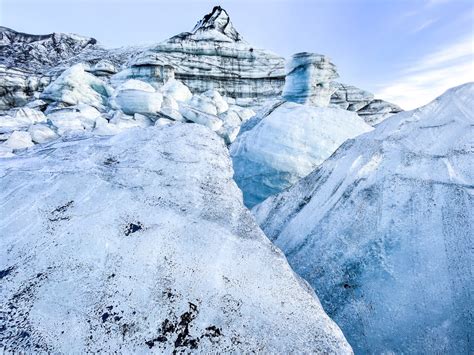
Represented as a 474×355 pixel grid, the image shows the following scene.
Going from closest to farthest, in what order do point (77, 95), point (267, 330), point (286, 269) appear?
point (267, 330) < point (286, 269) < point (77, 95)

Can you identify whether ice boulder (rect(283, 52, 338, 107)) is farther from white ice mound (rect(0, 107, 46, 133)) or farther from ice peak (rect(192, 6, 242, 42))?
ice peak (rect(192, 6, 242, 42))

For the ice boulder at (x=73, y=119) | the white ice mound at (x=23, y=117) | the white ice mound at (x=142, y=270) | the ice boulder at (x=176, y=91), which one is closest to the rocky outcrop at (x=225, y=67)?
the ice boulder at (x=176, y=91)

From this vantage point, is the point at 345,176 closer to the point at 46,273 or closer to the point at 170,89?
the point at 46,273

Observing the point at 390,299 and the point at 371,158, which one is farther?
the point at 371,158

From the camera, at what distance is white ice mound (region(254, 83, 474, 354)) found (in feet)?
3.83

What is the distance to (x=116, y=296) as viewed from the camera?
2.95ft

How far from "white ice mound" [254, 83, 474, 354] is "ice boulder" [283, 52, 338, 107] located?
8.75m

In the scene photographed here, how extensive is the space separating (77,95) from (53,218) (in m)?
13.2

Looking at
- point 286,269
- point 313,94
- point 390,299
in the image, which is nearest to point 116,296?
point 286,269

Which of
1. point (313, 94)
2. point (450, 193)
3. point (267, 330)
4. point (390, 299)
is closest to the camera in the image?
Answer: point (267, 330)

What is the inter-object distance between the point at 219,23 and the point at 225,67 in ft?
17.3

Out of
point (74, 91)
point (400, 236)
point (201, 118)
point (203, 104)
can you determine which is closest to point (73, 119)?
point (201, 118)

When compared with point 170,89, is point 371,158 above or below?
above

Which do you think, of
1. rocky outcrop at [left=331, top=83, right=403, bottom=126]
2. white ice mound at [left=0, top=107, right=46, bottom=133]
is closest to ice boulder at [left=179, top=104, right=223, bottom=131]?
white ice mound at [left=0, top=107, right=46, bottom=133]
